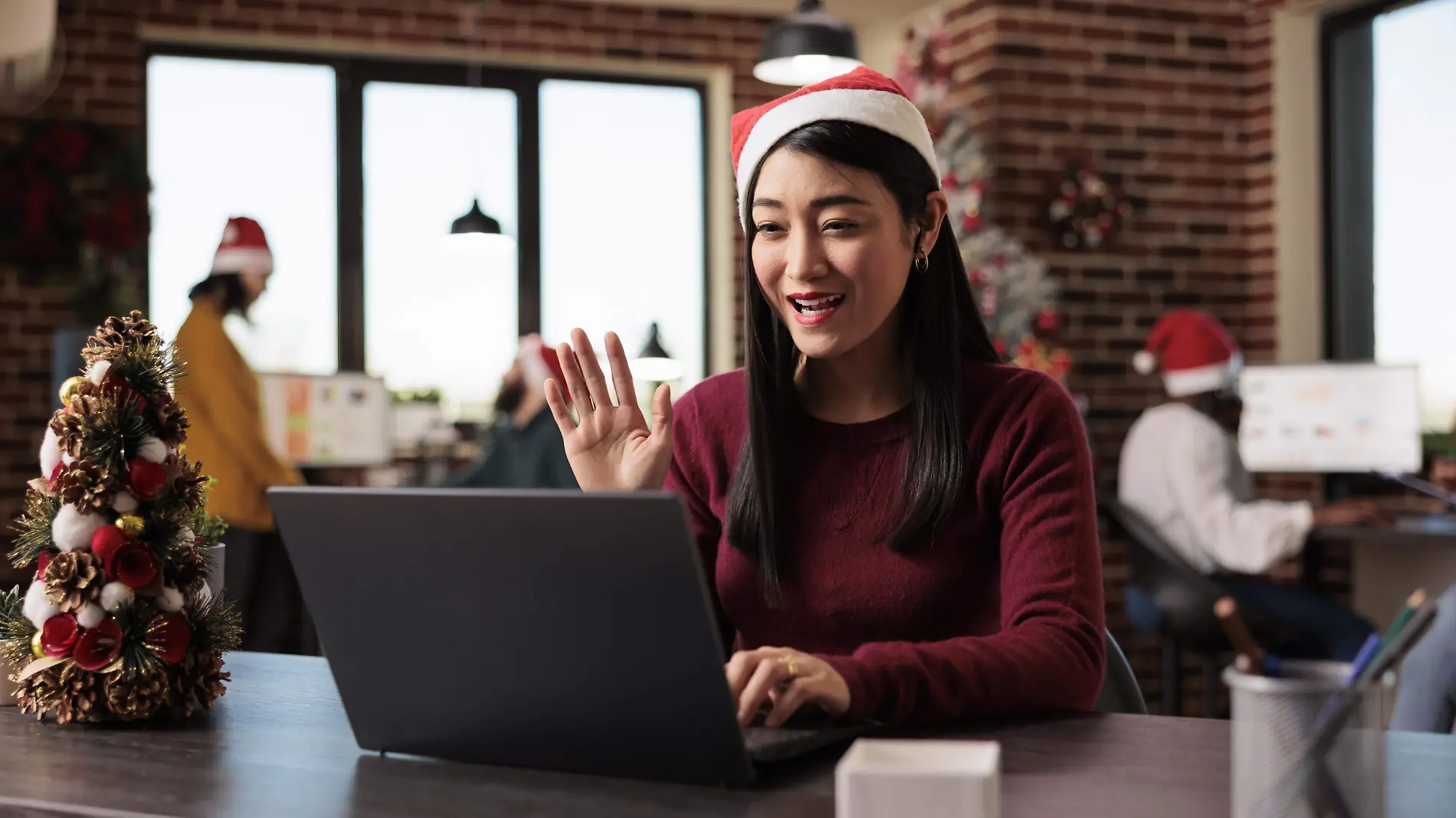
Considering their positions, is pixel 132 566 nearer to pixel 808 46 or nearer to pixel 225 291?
pixel 225 291

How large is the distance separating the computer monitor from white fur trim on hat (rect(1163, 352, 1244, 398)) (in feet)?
0.61

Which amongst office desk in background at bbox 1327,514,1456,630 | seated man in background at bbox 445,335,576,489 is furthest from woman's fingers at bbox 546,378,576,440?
office desk in background at bbox 1327,514,1456,630

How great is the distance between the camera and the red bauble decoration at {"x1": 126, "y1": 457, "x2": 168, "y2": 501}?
3.92ft

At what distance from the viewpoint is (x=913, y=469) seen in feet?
4.76

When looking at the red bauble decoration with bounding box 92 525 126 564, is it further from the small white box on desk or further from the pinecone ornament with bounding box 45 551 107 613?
the small white box on desk

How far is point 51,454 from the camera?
1229 millimetres

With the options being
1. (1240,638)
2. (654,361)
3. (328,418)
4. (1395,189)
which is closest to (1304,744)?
(1240,638)

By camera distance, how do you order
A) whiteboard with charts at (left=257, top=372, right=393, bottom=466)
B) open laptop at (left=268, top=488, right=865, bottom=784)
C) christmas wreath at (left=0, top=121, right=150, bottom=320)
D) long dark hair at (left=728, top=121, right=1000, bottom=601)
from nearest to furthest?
open laptop at (left=268, top=488, right=865, bottom=784) → long dark hair at (left=728, top=121, right=1000, bottom=601) → whiteboard with charts at (left=257, top=372, right=393, bottom=466) → christmas wreath at (left=0, top=121, right=150, bottom=320)

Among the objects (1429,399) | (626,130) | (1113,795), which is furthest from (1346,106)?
(1113,795)

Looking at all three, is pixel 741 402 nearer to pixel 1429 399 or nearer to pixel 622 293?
pixel 1429 399

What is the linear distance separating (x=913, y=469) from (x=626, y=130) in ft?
17.5

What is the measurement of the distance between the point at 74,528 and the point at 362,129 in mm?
5285

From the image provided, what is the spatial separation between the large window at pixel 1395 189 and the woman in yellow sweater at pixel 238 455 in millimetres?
3580

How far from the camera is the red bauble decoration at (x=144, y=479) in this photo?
1194mm
